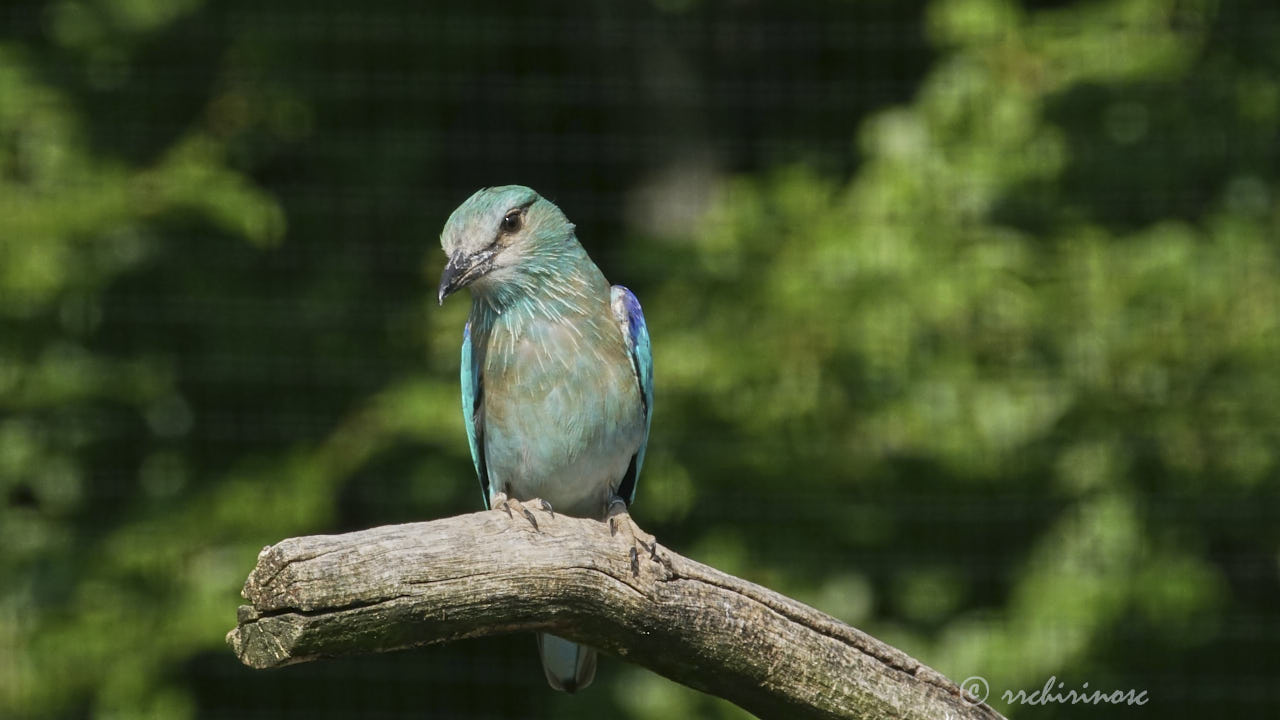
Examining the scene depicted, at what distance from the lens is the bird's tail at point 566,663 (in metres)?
3.68

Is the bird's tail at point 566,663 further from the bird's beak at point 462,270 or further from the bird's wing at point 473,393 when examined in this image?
the bird's beak at point 462,270

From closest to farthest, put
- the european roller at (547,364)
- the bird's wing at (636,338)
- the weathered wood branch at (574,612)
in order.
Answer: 1. the weathered wood branch at (574,612)
2. the european roller at (547,364)
3. the bird's wing at (636,338)

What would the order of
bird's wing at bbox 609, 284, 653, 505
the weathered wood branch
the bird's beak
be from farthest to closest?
bird's wing at bbox 609, 284, 653, 505
the bird's beak
the weathered wood branch

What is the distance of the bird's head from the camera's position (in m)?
3.61

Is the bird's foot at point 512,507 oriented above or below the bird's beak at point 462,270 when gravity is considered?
below

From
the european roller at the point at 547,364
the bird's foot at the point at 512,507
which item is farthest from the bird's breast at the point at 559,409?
the bird's foot at the point at 512,507

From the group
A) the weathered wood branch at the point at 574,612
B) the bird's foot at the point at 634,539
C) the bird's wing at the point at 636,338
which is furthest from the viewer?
the bird's wing at the point at 636,338

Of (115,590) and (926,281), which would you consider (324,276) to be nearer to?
(115,590)

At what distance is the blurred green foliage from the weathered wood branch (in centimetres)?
218

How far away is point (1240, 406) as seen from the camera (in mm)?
5211

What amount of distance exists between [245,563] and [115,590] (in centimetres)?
51

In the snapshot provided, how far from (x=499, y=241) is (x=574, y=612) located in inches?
46.7

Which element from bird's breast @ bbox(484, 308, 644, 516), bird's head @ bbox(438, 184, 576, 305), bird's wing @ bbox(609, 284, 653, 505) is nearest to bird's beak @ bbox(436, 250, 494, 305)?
bird's head @ bbox(438, 184, 576, 305)

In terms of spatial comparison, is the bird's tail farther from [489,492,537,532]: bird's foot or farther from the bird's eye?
the bird's eye
